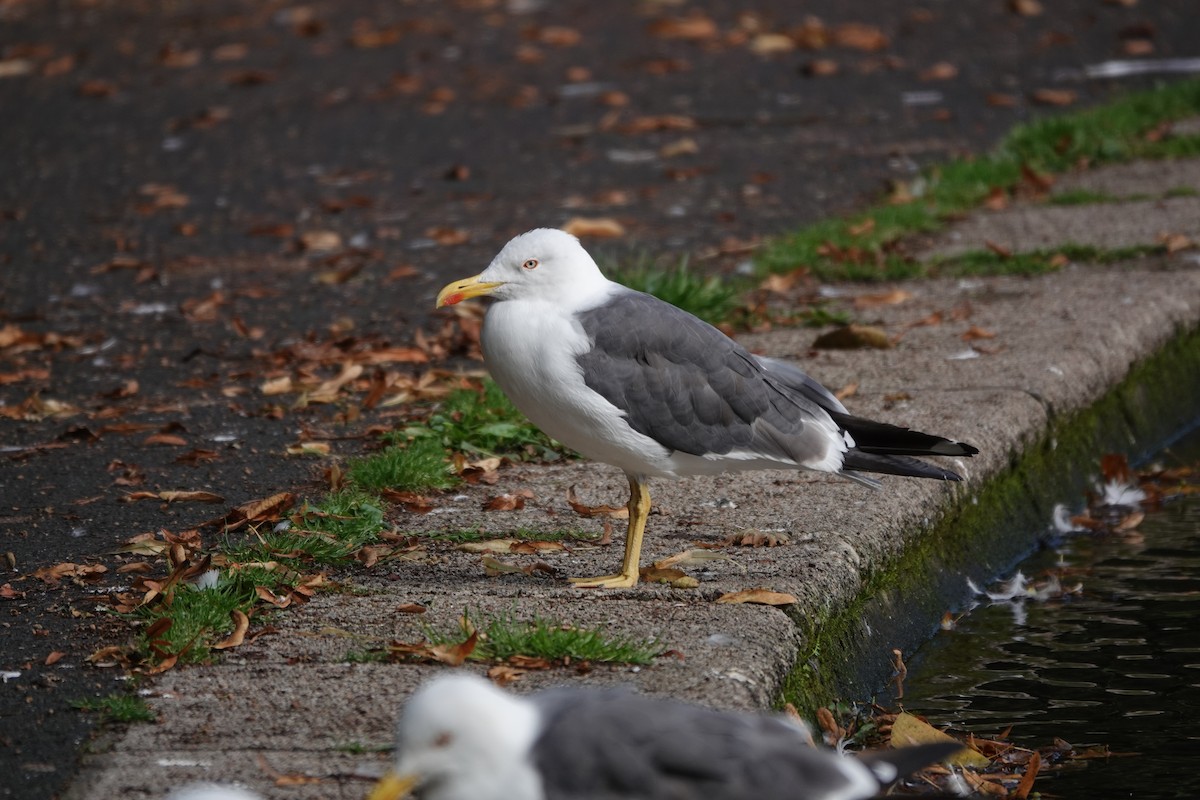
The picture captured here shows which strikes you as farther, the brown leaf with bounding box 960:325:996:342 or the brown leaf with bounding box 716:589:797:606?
the brown leaf with bounding box 960:325:996:342

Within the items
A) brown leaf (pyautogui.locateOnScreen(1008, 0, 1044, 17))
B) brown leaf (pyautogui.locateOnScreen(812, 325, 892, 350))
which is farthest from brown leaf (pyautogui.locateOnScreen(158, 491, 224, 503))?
brown leaf (pyautogui.locateOnScreen(1008, 0, 1044, 17))

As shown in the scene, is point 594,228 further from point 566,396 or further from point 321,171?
point 566,396

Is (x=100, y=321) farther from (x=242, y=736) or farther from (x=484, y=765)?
(x=484, y=765)

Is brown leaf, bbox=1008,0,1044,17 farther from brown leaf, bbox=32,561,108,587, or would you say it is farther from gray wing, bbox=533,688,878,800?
gray wing, bbox=533,688,878,800

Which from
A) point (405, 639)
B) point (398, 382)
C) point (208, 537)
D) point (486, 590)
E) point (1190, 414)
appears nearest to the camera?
point (405, 639)

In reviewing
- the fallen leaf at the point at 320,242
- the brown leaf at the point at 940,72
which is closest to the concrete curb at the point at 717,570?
the fallen leaf at the point at 320,242

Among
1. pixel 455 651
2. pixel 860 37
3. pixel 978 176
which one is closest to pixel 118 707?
pixel 455 651

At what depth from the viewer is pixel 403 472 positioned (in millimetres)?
5117

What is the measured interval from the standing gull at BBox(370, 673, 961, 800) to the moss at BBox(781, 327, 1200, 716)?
1.02 meters

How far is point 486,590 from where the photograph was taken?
4242 millimetres

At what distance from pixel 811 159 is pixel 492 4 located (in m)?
4.84

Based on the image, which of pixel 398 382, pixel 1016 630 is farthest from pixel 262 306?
pixel 1016 630

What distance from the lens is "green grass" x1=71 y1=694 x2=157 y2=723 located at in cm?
350

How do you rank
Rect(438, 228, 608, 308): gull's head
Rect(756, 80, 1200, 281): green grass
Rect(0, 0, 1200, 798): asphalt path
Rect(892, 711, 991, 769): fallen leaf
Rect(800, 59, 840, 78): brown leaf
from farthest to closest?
1. Rect(800, 59, 840, 78): brown leaf
2. Rect(756, 80, 1200, 281): green grass
3. Rect(0, 0, 1200, 798): asphalt path
4. Rect(438, 228, 608, 308): gull's head
5. Rect(892, 711, 991, 769): fallen leaf
